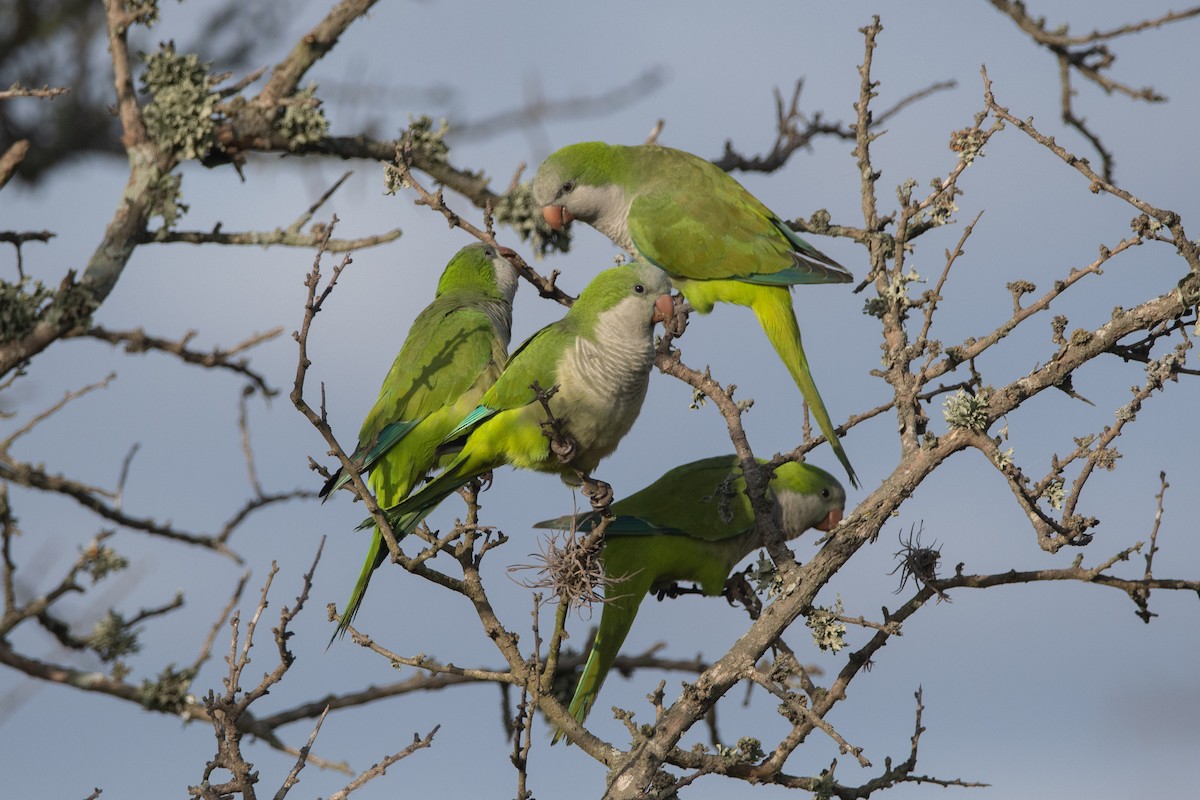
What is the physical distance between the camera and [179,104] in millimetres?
5242

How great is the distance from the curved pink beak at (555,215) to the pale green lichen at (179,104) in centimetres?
188

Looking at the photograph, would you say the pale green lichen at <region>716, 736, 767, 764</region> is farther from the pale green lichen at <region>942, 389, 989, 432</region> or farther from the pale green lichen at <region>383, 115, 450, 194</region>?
the pale green lichen at <region>383, 115, 450, 194</region>

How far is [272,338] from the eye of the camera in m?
4.97

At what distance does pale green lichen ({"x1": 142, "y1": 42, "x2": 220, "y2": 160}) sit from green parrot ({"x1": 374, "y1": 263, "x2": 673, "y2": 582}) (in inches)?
80.6

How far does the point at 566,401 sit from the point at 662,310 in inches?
23.4

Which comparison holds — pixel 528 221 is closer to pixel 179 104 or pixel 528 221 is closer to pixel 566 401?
pixel 179 104

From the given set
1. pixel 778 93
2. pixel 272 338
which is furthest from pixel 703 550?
pixel 778 93

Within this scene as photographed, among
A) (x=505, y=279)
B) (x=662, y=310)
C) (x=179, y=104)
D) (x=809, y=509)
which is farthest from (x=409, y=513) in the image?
(x=809, y=509)

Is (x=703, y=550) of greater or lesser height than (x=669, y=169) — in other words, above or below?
below

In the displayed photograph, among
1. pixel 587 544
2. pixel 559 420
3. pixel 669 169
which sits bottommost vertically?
pixel 587 544

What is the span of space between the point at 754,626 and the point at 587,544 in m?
0.57

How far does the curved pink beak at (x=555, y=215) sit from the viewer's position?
638cm

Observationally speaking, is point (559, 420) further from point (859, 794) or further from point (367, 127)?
point (367, 127)

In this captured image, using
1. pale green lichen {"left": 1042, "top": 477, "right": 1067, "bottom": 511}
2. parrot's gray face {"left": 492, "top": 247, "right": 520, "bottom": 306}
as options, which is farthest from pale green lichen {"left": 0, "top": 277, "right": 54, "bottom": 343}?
pale green lichen {"left": 1042, "top": 477, "right": 1067, "bottom": 511}
